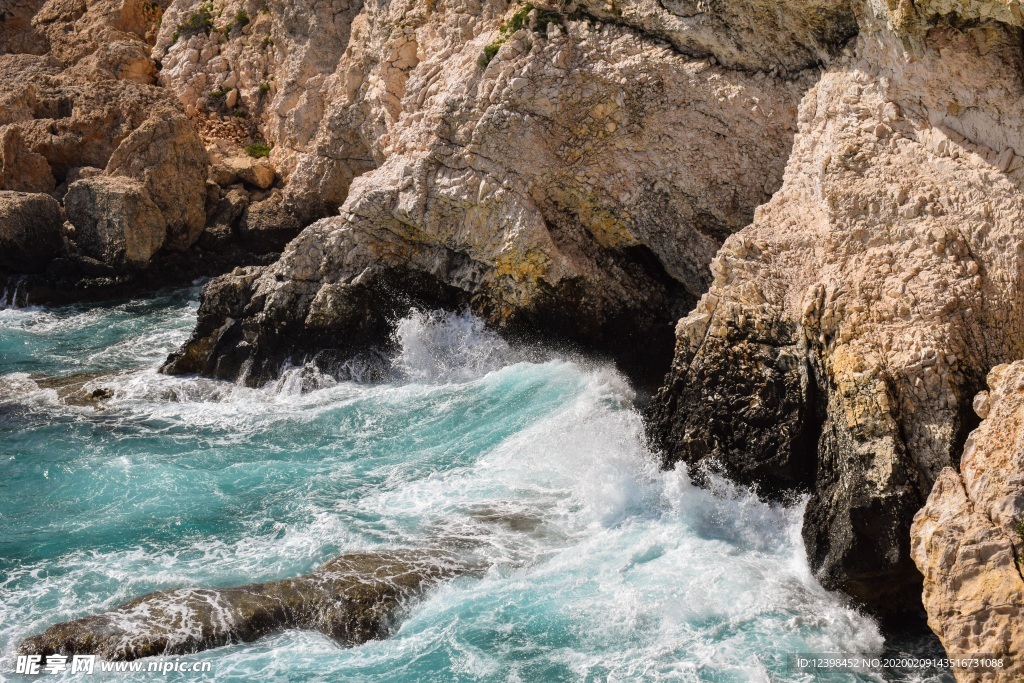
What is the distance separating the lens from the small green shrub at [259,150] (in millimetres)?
22141

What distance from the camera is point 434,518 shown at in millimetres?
11164

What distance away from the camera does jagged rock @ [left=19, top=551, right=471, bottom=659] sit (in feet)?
29.9

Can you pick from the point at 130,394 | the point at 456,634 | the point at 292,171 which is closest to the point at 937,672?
the point at 456,634

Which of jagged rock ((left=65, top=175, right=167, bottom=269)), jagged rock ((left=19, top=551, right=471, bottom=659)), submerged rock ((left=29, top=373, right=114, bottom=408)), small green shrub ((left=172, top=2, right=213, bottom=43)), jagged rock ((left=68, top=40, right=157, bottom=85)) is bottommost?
jagged rock ((left=19, top=551, right=471, bottom=659))

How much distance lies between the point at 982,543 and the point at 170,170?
17.5 meters

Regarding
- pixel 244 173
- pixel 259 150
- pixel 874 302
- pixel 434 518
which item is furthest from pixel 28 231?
pixel 874 302

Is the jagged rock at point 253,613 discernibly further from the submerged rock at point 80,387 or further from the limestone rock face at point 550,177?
the submerged rock at point 80,387

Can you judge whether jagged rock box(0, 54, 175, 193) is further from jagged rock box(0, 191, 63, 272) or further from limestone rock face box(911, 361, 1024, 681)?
limestone rock face box(911, 361, 1024, 681)

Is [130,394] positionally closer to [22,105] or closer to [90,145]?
[90,145]

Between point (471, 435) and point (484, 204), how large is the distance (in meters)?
3.39

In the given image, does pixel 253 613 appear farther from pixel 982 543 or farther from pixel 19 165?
pixel 19 165

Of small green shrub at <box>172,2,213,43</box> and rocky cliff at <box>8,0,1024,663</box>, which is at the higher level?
small green shrub at <box>172,2,213,43</box>

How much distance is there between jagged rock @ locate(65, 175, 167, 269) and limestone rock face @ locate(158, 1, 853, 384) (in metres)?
4.75

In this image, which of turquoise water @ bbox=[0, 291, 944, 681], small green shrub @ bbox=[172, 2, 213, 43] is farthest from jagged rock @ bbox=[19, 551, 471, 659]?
small green shrub @ bbox=[172, 2, 213, 43]
